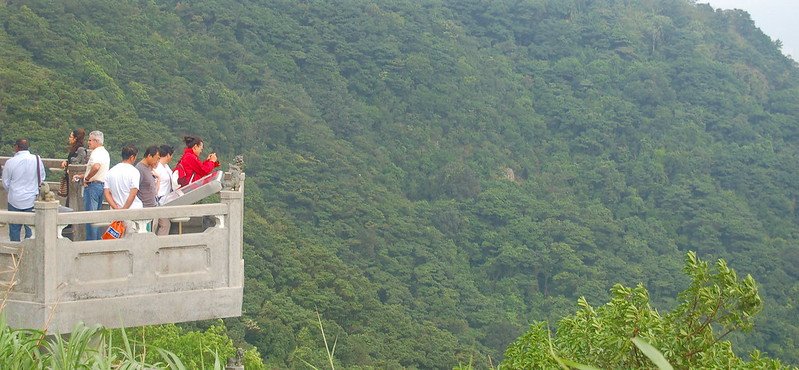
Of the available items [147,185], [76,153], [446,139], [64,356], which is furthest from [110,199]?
[446,139]

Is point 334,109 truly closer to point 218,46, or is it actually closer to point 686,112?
point 218,46

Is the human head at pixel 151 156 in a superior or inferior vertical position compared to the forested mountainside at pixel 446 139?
superior

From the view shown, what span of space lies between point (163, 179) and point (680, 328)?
4330 mm

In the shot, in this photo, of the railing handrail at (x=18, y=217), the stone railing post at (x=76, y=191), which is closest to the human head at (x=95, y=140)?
the stone railing post at (x=76, y=191)

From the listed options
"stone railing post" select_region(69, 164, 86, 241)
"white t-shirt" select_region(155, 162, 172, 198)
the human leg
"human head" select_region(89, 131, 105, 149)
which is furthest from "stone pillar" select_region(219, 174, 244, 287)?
"stone railing post" select_region(69, 164, 86, 241)

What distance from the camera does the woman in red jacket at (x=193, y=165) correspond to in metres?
10.0

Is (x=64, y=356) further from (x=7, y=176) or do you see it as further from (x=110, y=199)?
(x=7, y=176)

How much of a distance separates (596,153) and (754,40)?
69.9 ft

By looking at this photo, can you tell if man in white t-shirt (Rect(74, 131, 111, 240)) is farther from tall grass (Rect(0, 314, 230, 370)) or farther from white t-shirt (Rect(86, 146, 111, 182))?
tall grass (Rect(0, 314, 230, 370))

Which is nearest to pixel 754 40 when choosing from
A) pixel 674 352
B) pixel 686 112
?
pixel 686 112

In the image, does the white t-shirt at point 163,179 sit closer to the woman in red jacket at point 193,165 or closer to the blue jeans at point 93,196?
the woman in red jacket at point 193,165

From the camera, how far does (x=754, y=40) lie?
288ft

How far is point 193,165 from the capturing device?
10.1 meters

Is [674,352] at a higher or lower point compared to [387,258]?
higher
